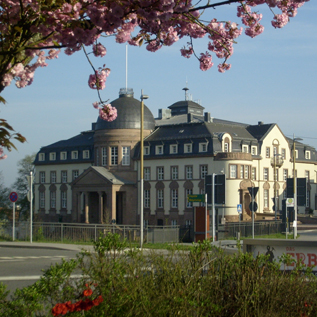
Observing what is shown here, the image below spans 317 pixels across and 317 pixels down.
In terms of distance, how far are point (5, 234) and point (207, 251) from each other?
29.7m

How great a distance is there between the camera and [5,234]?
34.8 m

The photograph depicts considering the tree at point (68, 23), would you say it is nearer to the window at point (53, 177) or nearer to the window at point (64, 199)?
the window at point (64, 199)

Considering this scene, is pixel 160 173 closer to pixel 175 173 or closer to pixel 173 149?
pixel 175 173

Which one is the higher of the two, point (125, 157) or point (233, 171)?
point (125, 157)

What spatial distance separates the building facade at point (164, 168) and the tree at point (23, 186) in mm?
11261

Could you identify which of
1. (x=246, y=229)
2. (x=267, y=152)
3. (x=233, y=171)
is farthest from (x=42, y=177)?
(x=246, y=229)

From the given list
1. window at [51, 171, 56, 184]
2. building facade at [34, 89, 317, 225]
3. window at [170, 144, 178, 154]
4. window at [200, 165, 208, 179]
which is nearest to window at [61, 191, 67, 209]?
building facade at [34, 89, 317, 225]

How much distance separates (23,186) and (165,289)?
95.8 m

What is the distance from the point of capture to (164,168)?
71.1m

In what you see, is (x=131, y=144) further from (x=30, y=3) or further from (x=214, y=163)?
(x=30, y=3)

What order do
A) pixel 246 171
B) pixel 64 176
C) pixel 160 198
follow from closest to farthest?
1. pixel 246 171
2. pixel 160 198
3. pixel 64 176

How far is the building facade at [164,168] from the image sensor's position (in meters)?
67.1

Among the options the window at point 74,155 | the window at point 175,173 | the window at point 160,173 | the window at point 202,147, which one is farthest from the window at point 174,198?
the window at point 74,155

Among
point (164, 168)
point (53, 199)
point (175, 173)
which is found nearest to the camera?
point (175, 173)
